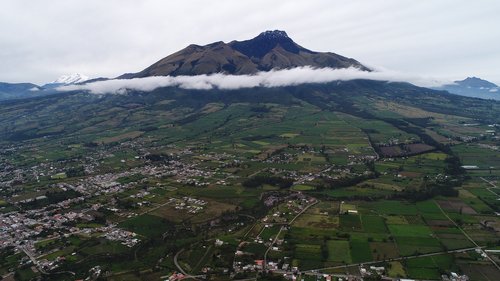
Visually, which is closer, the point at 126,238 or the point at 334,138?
the point at 126,238

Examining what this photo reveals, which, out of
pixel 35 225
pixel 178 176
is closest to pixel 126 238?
pixel 35 225

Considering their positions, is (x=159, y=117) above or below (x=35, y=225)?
above

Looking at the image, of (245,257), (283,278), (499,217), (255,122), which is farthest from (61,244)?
(255,122)

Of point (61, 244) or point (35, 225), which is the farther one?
point (35, 225)

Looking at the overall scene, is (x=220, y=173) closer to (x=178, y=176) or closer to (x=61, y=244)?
(x=178, y=176)

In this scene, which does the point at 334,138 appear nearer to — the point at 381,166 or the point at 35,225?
the point at 381,166

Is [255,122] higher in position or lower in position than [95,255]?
higher

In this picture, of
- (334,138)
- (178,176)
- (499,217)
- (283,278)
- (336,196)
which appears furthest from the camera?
(334,138)

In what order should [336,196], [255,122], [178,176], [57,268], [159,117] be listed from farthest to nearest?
[159,117], [255,122], [178,176], [336,196], [57,268]

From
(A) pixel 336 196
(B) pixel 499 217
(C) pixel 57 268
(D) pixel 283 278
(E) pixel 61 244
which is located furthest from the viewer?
(A) pixel 336 196
